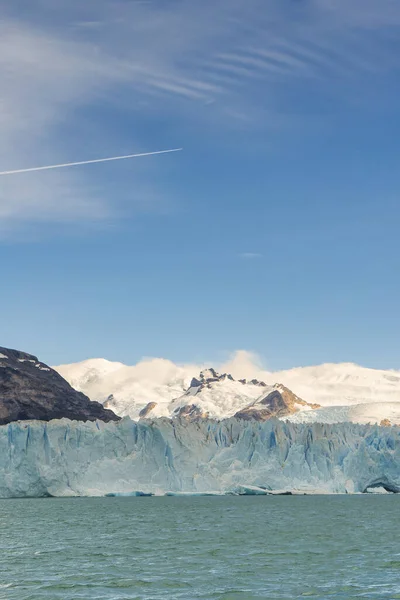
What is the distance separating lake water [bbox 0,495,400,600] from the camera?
24.8 m

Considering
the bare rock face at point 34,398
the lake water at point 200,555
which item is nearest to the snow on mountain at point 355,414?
the bare rock face at point 34,398

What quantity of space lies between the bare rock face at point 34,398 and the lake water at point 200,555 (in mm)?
82004

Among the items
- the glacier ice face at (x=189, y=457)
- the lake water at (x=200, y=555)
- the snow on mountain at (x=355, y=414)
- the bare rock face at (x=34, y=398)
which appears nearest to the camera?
the lake water at (x=200, y=555)

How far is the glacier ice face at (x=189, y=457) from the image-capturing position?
75625 mm

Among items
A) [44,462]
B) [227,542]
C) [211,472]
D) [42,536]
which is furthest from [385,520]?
[44,462]

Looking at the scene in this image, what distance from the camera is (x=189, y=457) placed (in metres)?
79.6

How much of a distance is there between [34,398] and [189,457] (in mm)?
71236

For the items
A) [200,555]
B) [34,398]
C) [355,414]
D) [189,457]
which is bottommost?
[200,555]

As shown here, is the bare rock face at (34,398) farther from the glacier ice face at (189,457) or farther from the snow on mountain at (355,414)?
the glacier ice face at (189,457)

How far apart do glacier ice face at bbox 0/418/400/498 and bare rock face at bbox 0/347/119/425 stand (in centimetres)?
6114

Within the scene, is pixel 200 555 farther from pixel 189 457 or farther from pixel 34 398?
pixel 34 398

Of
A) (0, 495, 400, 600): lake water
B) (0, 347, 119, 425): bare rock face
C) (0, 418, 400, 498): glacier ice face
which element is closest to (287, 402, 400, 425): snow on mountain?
(0, 347, 119, 425): bare rock face

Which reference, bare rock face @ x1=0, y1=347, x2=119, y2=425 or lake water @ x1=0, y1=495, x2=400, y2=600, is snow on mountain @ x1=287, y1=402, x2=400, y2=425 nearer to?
bare rock face @ x1=0, y1=347, x2=119, y2=425

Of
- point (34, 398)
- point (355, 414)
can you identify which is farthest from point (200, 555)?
point (355, 414)
